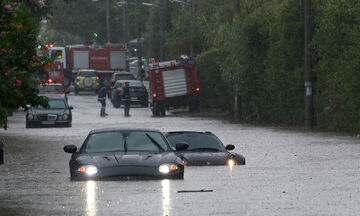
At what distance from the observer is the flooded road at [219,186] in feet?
51.9

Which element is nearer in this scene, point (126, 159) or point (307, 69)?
point (126, 159)

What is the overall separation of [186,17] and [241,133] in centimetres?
3430

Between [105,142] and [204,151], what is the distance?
502 cm

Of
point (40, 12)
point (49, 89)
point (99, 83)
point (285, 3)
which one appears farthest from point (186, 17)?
point (40, 12)

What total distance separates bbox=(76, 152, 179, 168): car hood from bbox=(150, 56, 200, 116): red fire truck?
40.6 metres

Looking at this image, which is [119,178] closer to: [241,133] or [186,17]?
[241,133]

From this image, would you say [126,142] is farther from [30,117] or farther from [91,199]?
[30,117]

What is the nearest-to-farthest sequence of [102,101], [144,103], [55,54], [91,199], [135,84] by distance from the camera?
[91,199]
[102,101]
[135,84]
[144,103]
[55,54]

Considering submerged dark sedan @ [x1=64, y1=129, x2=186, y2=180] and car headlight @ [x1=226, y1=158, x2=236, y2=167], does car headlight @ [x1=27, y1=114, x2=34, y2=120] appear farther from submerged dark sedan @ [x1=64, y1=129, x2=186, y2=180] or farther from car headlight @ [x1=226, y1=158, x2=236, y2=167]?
submerged dark sedan @ [x1=64, y1=129, x2=186, y2=180]

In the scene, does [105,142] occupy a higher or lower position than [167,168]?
higher

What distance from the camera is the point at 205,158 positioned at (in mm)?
24625

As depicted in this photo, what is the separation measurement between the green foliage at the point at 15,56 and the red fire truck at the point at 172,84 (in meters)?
41.8

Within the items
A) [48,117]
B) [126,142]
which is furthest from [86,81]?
[126,142]

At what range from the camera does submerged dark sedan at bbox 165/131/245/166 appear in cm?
2461
